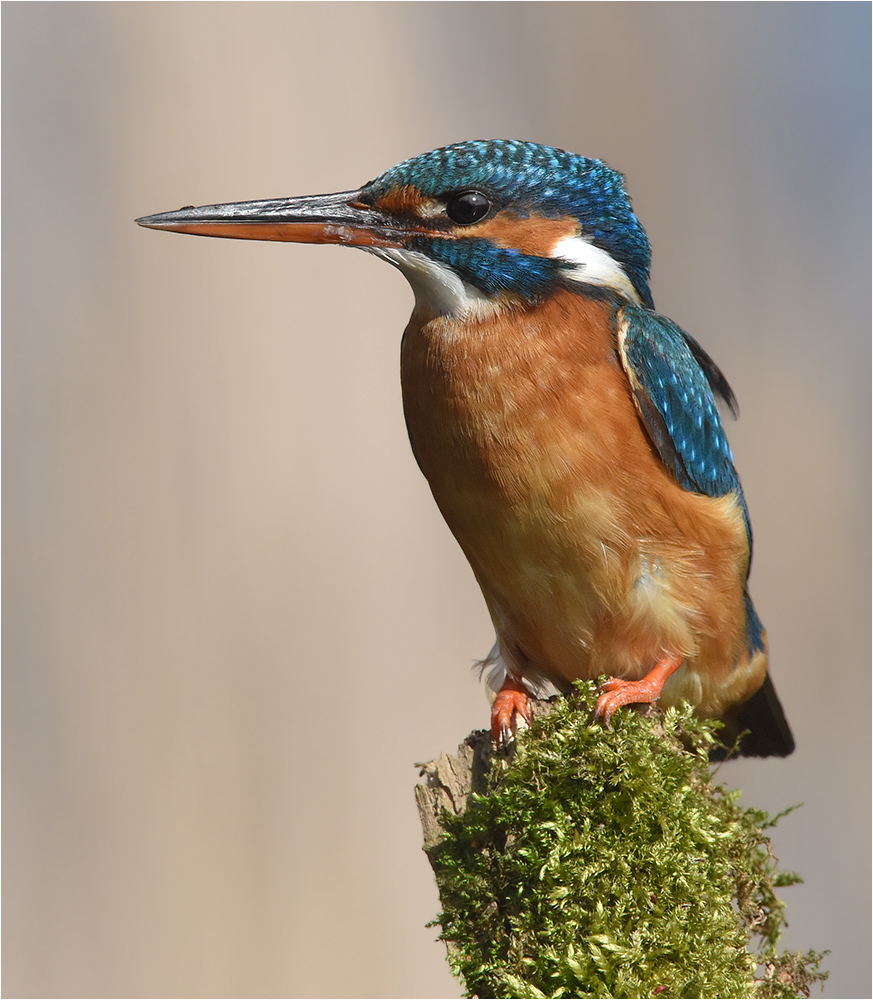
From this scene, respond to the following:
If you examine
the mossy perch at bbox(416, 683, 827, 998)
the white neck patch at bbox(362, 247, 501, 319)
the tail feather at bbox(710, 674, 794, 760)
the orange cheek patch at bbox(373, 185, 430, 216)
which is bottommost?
the mossy perch at bbox(416, 683, 827, 998)

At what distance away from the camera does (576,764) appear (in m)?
2.08

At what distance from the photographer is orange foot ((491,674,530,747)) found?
2543mm

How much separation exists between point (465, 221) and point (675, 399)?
2.41ft

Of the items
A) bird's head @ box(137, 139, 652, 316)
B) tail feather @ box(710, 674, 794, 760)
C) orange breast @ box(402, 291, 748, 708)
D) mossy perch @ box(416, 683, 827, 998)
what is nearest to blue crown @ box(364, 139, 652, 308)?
bird's head @ box(137, 139, 652, 316)

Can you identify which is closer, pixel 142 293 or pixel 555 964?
pixel 555 964

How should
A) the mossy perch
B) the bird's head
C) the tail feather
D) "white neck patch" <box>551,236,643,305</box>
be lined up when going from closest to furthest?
the mossy perch → the bird's head → "white neck patch" <box>551,236,643,305</box> → the tail feather

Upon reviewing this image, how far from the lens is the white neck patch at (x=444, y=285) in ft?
7.98

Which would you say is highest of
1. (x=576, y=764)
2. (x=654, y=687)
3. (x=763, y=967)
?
(x=654, y=687)

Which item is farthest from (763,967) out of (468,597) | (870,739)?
(870,739)

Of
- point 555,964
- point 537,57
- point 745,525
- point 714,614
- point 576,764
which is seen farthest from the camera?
point 537,57

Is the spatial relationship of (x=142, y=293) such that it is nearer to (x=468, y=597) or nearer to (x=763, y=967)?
(x=468, y=597)

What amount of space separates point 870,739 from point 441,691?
13.4 ft

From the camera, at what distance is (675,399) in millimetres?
2508

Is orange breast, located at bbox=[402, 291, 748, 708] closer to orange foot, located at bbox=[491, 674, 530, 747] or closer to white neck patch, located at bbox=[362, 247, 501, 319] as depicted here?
white neck patch, located at bbox=[362, 247, 501, 319]
